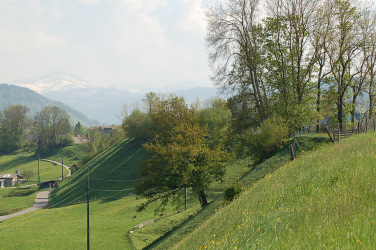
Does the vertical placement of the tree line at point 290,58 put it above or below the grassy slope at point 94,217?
above

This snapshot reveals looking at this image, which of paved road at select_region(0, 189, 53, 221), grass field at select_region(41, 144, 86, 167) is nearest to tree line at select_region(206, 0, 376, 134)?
paved road at select_region(0, 189, 53, 221)

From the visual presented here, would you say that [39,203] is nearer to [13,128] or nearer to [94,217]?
[94,217]

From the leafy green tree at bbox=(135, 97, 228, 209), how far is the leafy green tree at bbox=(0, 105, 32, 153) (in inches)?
5536

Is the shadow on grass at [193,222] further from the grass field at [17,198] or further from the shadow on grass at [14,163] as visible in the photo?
the shadow on grass at [14,163]

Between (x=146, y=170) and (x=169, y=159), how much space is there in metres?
3.52

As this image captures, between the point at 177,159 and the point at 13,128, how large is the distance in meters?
147

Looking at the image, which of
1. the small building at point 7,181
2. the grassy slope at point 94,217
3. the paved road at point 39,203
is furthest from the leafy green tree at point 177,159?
the small building at point 7,181

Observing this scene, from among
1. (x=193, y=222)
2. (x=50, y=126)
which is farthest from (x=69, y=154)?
(x=193, y=222)

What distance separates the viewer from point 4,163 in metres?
133

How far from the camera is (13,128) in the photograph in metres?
155

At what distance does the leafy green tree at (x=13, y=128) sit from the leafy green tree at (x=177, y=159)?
14063 cm

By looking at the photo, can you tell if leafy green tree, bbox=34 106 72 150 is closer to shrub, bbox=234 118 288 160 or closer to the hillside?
the hillside

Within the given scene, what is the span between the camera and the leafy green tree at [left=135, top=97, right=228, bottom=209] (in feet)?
111

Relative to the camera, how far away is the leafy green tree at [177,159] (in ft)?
111
